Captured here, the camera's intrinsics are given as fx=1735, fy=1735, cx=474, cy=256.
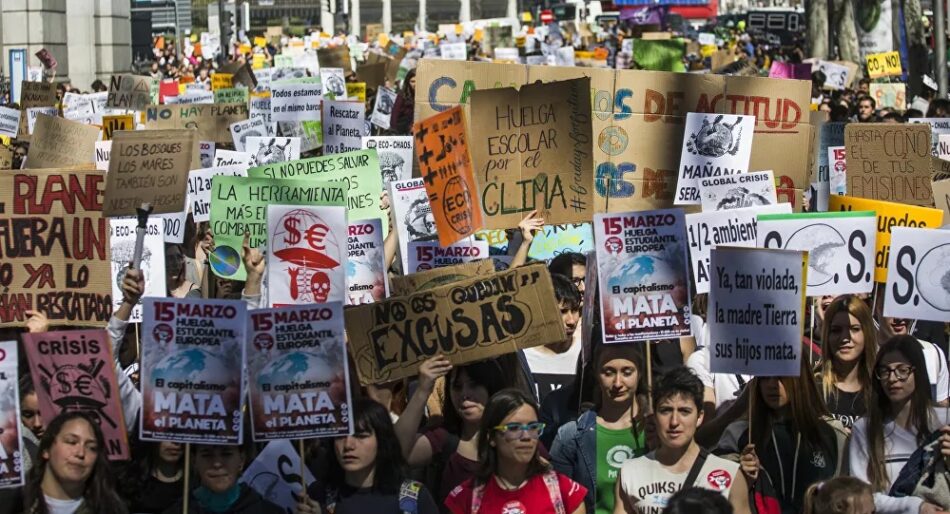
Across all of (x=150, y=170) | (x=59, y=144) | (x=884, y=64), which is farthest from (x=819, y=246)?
(x=884, y=64)

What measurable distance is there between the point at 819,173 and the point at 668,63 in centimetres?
714

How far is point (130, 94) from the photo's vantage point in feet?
63.7

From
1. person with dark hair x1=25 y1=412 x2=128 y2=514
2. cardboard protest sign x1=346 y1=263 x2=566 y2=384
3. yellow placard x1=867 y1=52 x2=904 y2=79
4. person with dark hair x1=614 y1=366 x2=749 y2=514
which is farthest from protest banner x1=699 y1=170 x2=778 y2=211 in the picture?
yellow placard x1=867 y1=52 x2=904 y2=79

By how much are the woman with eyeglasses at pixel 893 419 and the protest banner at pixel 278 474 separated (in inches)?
83.1

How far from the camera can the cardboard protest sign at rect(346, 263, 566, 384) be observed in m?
7.15

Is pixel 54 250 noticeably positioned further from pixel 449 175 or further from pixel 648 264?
pixel 648 264

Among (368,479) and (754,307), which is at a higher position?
(754,307)

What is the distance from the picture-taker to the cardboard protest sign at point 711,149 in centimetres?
1041

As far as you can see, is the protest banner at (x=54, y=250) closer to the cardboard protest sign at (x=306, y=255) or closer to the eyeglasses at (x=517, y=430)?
the cardboard protest sign at (x=306, y=255)

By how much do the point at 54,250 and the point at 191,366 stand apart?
225 centimetres

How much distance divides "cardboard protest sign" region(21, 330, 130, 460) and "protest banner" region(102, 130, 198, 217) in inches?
135

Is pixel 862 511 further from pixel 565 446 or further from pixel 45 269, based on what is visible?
pixel 45 269

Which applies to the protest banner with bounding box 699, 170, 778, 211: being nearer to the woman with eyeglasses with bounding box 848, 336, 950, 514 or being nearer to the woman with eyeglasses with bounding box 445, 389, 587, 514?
the woman with eyeglasses with bounding box 848, 336, 950, 514

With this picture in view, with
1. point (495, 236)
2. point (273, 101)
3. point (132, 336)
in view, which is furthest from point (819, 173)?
point (132, 336)
